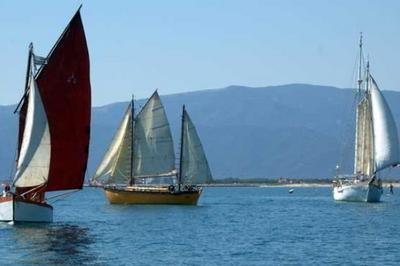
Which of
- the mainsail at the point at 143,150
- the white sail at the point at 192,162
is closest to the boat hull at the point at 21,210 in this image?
the mainsail at the point at 143,150

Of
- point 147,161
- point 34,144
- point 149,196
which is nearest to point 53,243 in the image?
point 34,144

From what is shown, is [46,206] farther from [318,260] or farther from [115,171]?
[115,171]

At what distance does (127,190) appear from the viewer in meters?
111

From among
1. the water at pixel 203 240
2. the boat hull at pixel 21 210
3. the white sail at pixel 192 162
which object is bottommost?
the water at pixel 203 240

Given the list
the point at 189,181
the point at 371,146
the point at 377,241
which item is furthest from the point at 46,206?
the point at 371,146

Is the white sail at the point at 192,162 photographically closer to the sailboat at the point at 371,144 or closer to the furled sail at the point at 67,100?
the sailboat at the point at 371,144

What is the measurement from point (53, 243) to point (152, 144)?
52893 millimetres

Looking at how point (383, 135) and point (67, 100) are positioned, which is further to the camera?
point (383, 135)

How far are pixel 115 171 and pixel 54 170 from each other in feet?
131

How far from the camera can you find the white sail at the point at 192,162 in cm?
11344

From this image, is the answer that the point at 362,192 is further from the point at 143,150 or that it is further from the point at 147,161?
the point at 143,150

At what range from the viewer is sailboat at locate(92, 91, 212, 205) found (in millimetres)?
111500

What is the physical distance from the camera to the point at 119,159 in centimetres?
11169

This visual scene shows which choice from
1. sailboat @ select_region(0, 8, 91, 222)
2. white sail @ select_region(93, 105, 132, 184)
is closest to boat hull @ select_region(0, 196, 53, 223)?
sailboat @ select_region(0, 8, 91, 222)
